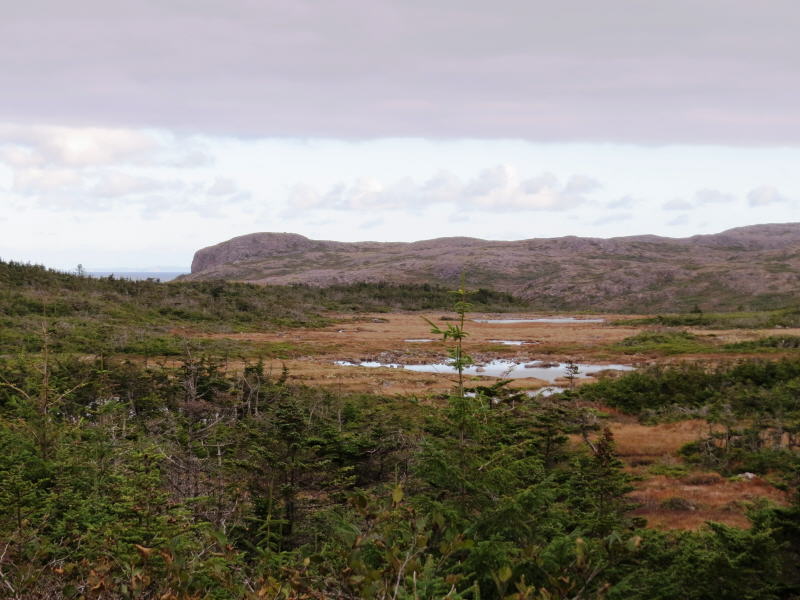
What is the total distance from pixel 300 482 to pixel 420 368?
31.5 m

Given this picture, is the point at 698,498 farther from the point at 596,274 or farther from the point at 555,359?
the point at 596,274

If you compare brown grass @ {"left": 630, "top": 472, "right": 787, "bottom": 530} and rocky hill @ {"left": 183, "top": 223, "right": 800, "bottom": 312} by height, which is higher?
rocky hill @ {"left": 183, "top": 223, "right": 800, "bottom": 312}

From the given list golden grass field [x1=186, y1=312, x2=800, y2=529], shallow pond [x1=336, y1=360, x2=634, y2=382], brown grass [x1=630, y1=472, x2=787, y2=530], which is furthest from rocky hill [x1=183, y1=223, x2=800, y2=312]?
brown grass [x1=630, y1=472, x2=787, y2=530]

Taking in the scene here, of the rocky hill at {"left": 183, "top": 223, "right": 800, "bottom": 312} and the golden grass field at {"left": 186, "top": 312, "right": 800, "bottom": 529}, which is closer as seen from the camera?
the golden grass field at {"left": 186, "top": 312, "right": 800, "bottom": 529}

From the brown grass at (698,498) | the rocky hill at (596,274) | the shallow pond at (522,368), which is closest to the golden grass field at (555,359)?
the brown grass at (698,498)

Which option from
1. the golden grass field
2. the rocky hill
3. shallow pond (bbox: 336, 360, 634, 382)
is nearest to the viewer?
the golden grass field

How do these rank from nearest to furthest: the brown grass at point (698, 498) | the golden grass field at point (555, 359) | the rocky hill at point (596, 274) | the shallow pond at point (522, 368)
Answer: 1. the brown grass at point (698, 498)
2. the golden grass field at point (555, 359)
3. the shallow pond at point (522, 368)
4. the rocky hill at point (596, 274)

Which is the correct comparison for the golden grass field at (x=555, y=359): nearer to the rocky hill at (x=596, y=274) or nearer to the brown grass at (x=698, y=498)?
the brown grass at (x=698, y=498)

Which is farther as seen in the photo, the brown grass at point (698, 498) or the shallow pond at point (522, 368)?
the shallow pond at point (522, 368)

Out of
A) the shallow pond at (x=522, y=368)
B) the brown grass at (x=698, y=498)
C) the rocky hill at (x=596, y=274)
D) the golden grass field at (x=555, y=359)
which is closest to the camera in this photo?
the brown grass at (x=698, y=498)

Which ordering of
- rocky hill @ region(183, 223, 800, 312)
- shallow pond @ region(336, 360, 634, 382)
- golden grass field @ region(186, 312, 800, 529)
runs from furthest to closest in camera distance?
Result: rocky hill @ region(183, 223, 800, 312) → shallow pond @ region(336, 360, 634, 382) → golden grass field @ region(186, 312, 800, 529)

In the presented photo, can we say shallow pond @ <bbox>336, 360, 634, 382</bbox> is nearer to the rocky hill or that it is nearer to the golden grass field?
the golden grass field

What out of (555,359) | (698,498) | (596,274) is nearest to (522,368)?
(555,359)

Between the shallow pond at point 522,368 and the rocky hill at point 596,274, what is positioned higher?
the rocky hill at point 596,274
